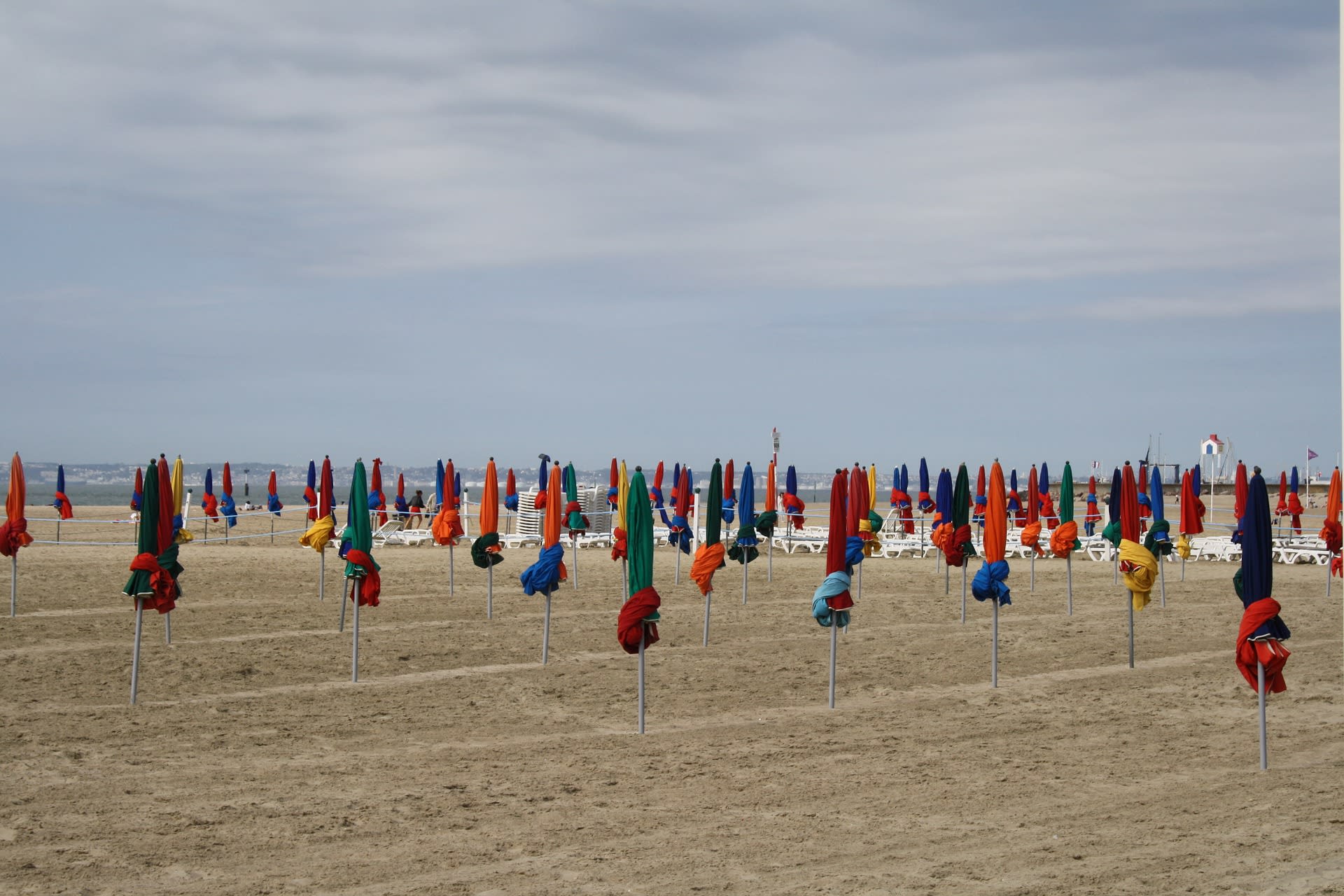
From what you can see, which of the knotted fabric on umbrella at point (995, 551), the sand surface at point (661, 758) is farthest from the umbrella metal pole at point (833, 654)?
the knotted fabric on umbrella at point (995, 551)

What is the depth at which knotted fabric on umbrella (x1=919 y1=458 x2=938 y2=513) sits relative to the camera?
28594 mm

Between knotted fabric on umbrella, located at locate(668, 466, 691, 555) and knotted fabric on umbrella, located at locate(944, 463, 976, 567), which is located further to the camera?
knotted fabric on umbrella, located at locate(668, 466, 691, 555)

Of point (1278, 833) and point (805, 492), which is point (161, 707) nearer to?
point (1278, 833)

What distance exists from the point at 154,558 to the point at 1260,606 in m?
9.91

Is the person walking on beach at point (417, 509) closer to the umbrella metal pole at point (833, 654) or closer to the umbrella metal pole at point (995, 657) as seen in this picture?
the umbrella metal pole at point (995, 657)

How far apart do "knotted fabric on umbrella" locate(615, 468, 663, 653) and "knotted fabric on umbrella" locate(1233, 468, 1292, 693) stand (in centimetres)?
472

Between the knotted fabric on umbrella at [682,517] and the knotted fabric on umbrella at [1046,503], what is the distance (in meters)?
8.79

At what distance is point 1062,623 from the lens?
57.2 feet

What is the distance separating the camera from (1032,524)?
21344 mm

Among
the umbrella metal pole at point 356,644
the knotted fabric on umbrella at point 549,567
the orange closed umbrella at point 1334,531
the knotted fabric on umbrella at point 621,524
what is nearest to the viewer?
the umbrella metal pole at point 356,644

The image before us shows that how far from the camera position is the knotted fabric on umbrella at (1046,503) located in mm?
30016

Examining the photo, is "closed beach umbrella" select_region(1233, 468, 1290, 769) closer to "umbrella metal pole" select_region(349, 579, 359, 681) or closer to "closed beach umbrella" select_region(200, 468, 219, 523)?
"umbrella metal pole" select_region(349, 579, 359, 681)

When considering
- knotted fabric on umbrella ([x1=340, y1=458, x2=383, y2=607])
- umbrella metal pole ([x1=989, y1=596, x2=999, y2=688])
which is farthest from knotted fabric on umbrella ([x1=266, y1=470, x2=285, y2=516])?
umbrella metal pole ([x1=989, y1=596, x2=999, y2=688])

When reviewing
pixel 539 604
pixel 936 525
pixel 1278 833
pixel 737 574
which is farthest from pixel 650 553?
pixel 737 574
